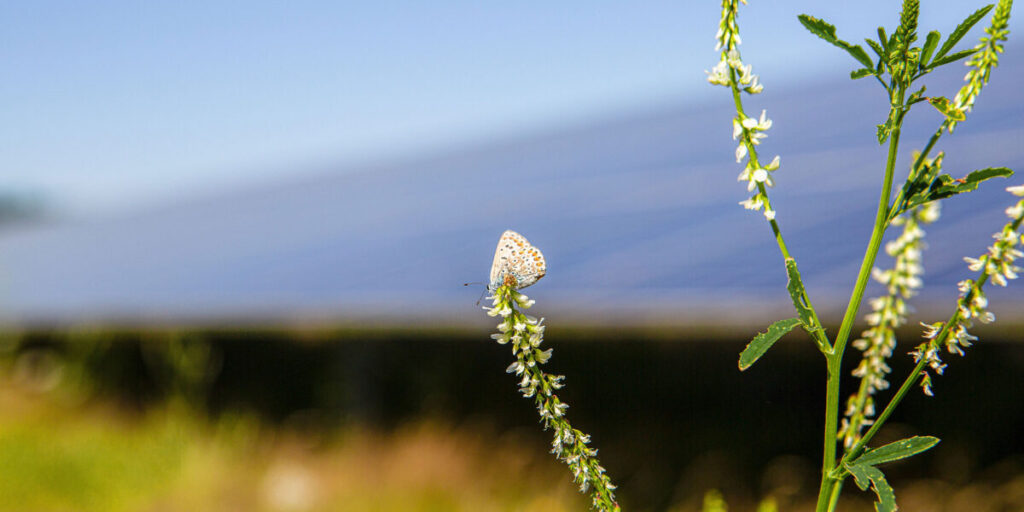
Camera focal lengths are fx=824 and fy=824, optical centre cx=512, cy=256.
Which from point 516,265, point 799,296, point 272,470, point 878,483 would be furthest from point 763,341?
point 272,470

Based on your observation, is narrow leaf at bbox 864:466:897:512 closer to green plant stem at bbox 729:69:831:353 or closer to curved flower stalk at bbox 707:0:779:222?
green plant stem at bbox 729:69:831:353

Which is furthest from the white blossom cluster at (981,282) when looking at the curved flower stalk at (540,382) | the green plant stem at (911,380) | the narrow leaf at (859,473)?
the curved flower stalk at (540,382)

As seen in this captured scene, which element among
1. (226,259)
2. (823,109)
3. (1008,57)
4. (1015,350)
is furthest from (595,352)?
(1008,57)

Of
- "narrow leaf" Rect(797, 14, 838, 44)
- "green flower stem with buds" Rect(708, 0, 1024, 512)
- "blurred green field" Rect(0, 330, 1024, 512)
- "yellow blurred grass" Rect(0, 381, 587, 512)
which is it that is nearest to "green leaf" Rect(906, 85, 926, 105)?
"green flower stem with buds" Rect(708, 0, 1024, 512)

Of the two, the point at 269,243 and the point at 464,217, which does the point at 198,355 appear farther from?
the point at 269,243

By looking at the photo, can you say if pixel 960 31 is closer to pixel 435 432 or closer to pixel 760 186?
pixel 760 186

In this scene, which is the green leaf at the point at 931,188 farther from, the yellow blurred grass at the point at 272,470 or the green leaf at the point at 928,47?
the yellow blurred grass at the point at 272,470
